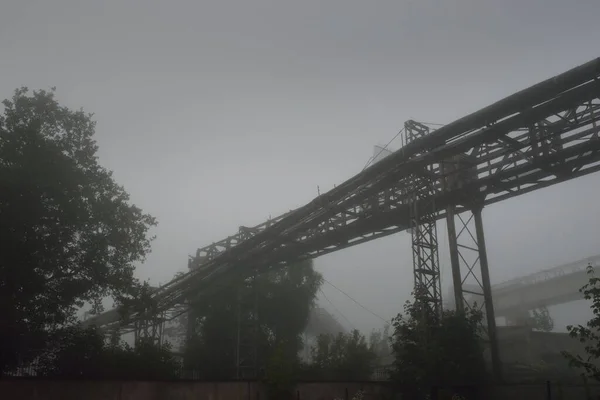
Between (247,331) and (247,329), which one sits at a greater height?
(247,329)

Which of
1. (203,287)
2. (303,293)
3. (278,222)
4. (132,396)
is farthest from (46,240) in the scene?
(303,293)

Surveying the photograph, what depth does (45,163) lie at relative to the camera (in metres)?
19.3

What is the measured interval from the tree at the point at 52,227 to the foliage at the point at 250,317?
345 inches

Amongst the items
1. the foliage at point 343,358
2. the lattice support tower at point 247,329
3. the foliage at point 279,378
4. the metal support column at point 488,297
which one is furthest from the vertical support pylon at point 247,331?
the metal support column at point 488,297

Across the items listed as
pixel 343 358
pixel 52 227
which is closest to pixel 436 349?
pixel 343 358

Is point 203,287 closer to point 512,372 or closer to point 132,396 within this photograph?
point 132,396

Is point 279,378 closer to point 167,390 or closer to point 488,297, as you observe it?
point 167,390

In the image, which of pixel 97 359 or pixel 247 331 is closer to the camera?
pixel 97 359

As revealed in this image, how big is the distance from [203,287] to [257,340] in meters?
4.61

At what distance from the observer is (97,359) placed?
67.5ft

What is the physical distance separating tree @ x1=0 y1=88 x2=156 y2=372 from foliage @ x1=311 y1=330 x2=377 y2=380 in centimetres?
1216

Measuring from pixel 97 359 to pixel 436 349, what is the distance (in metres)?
13.9

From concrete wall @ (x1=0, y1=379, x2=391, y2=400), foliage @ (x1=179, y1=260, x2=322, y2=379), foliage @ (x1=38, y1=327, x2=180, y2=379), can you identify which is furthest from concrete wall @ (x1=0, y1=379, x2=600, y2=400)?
foliage @ (x1=179, y1=260, x2=322, y2=379)

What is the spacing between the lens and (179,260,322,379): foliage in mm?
28844
